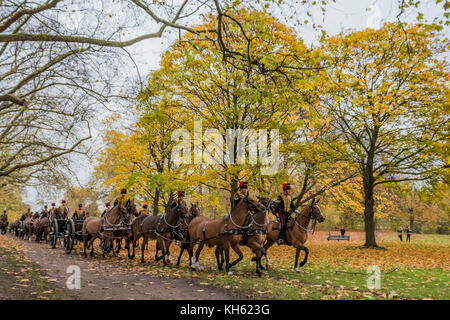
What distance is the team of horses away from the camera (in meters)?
10.5

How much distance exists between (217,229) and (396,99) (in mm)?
13466

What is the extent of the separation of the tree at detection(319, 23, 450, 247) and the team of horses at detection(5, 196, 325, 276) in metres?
8.63

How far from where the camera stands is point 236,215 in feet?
34.9

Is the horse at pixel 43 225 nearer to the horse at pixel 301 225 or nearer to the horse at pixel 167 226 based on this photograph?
the horse at pixel 167 226

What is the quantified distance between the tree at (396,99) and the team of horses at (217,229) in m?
8.63

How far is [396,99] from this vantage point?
18.2 metres

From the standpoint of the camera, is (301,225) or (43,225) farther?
(43,225)

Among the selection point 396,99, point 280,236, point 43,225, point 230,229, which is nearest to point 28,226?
point 43,225

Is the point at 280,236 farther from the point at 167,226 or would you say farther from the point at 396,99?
the point at 396,99

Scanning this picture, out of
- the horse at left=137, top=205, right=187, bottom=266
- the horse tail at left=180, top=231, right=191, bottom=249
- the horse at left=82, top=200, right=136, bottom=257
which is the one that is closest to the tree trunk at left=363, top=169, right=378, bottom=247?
the horse tail at left=180, top=231, right=191, bottom=249

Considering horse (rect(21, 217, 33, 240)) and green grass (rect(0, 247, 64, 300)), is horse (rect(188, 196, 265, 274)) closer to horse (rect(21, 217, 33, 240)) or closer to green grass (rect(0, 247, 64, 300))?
green grass (rect(0, 247, 64, 300))
